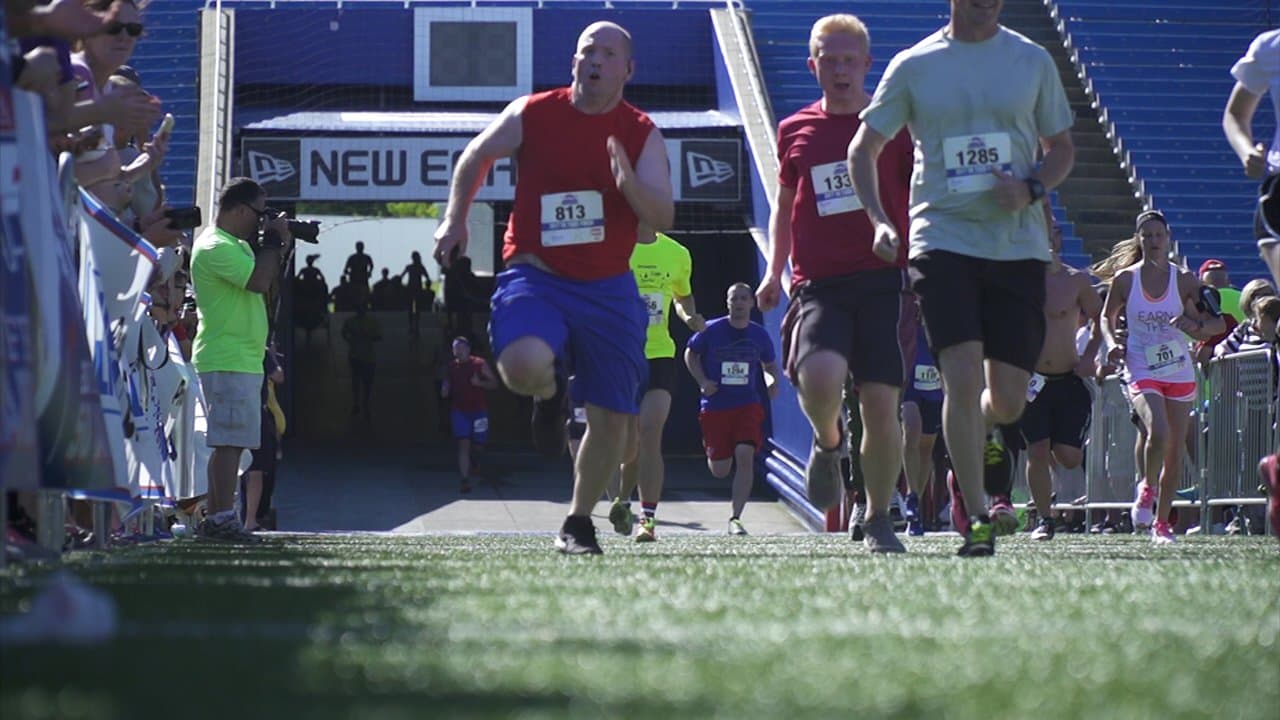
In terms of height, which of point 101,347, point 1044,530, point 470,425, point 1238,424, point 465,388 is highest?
point 101,347

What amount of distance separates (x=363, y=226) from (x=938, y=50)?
3179 centimetres

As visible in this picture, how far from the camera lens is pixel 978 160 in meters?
7.14

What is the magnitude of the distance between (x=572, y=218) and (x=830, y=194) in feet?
4.44

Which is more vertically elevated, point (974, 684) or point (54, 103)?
point (54, 103)

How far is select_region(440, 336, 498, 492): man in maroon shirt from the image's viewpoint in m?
22.7

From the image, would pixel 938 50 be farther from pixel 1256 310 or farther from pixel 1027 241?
pixel 1256 310

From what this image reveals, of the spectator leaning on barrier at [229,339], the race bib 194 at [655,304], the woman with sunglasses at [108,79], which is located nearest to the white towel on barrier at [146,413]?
the spectator leaning on barrier at [229,339]

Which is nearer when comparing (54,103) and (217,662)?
(217,662)

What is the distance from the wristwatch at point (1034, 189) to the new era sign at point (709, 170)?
1698cm

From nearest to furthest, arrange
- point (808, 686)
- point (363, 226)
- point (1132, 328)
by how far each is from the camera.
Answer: point (808, 686) < point (1132, 328) < point (363, 226)

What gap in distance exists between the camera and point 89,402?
602 cm

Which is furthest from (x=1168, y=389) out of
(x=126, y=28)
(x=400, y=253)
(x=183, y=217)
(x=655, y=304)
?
(x=400, y=253)

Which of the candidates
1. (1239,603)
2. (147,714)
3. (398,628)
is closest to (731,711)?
(147,714)

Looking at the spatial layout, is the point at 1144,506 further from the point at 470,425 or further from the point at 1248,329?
the point at 470,425
